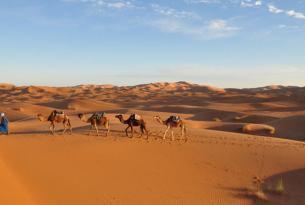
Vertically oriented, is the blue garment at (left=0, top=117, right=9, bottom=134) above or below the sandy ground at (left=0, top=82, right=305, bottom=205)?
above

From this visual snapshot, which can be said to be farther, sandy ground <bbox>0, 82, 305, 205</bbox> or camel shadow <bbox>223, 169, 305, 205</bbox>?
camel shadow <bbox>223, 169, 305, 205</bbox>

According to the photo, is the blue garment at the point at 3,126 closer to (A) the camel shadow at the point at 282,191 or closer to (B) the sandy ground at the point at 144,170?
(B) the sandy ground at the point at 144,170

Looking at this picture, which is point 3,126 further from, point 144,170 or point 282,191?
point 282,191

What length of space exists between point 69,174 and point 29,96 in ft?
234

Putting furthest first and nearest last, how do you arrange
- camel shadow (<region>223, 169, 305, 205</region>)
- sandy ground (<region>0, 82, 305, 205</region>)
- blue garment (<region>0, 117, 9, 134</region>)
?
blue garment (<region>0, 117, 9, 134</region>)
camel shadow (<region>223, 169, 305, 205</region>)
sandy ground (<region>0, 82, 305, 205</region>)

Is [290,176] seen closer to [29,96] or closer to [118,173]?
[118,173]

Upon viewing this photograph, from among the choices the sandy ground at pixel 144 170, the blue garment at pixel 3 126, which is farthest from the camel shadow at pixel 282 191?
the blue garment at pixel 3 126

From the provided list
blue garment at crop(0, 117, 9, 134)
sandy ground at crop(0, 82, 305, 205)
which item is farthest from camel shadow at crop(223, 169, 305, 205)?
blue garment at crop(0, 117, 9, 134)

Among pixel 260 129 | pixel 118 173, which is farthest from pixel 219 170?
pixel 260 129

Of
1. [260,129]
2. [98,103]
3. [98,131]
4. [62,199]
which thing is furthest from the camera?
[98,103]

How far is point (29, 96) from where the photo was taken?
265 ft

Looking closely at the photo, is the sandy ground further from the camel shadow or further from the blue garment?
the blue garment

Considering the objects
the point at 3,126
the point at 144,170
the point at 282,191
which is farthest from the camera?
the point at 3,126

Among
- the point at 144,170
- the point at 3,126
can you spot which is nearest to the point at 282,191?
the point at 144,170
